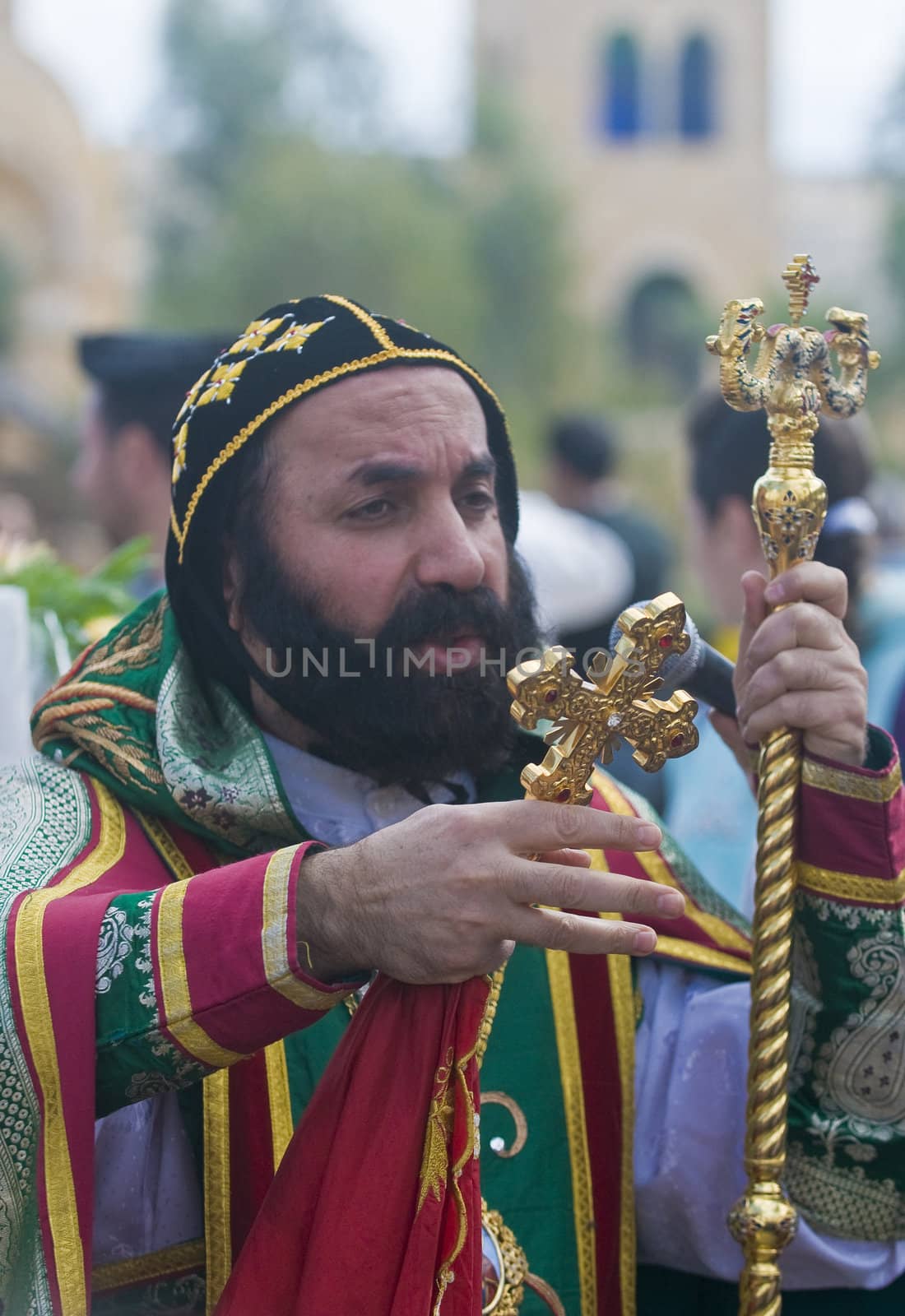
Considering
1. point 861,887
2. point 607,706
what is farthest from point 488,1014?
point 861,887

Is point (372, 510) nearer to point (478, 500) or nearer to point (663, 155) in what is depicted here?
point (478, 500)

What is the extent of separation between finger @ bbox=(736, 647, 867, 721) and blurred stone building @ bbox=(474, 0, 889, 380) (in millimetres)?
32703

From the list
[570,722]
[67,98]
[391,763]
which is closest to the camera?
[570,722]

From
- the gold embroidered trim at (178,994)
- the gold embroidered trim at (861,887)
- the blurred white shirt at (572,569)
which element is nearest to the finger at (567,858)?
the gold embroidered trim at (178,994)

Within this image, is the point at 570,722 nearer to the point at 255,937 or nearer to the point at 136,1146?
the point at 255,937

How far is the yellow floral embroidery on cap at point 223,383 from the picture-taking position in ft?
7.64

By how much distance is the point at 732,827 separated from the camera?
3805 mm

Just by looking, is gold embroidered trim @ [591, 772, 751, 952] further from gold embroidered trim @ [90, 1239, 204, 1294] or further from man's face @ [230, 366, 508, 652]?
gold embroidered trim @ [90, 1239, 204, 1294]

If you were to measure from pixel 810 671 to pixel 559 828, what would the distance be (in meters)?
0.55

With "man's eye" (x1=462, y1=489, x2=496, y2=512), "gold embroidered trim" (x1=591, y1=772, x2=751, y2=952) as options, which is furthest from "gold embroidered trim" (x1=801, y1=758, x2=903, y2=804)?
"man's eye" (x1=462, y1=489, x2=496, y2=512)

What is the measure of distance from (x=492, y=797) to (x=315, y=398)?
636 mm

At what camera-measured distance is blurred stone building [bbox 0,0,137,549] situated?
26297 mm

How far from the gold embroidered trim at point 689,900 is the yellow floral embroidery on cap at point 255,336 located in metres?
0.81

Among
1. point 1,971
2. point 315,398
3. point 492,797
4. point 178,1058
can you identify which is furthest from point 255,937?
point 315,398
